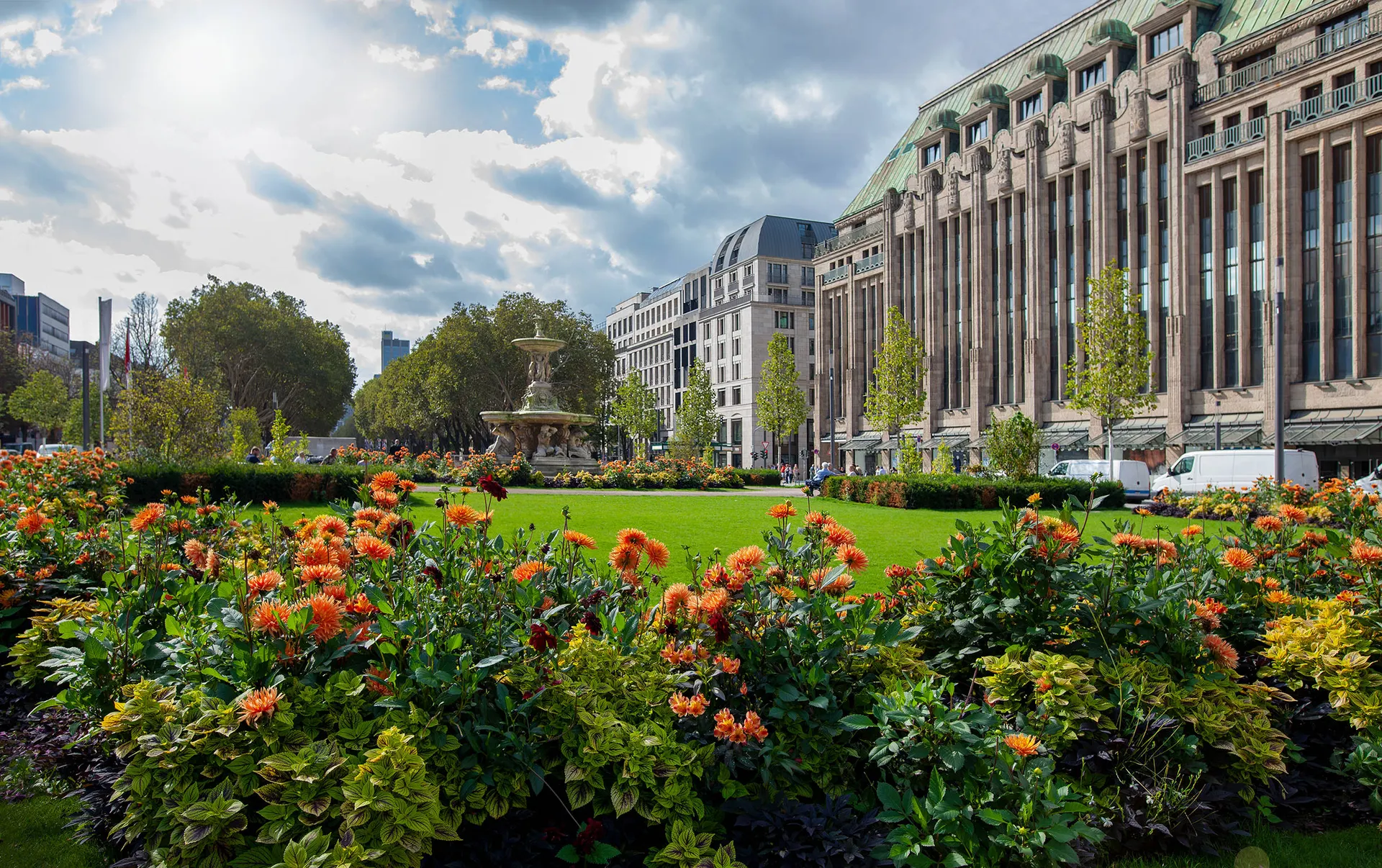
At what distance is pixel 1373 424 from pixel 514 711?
40.2 metres

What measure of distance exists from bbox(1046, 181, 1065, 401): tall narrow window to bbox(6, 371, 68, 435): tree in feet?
221

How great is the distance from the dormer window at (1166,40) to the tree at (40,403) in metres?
73.7

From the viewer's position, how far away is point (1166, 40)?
43.2m

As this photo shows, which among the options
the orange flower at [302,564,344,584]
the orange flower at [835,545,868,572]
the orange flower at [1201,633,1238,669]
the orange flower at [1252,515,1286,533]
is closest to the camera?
the orange flower at [302,564,344,584]

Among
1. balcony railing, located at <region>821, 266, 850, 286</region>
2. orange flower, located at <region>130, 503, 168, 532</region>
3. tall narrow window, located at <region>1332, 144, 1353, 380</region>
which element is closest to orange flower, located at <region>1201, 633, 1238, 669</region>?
orange flower, located at <region>130, 503, 168, 532</region>

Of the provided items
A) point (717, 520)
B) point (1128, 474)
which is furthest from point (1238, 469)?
point (717, 520)

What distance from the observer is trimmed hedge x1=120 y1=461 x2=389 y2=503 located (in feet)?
57.7

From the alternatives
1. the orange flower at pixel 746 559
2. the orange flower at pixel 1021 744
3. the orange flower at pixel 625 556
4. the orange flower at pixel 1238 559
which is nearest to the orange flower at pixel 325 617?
the orange flower at pixel 625 556

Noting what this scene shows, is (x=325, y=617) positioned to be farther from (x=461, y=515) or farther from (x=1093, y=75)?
(x=1093, y=75)

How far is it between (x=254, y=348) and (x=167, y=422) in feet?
140

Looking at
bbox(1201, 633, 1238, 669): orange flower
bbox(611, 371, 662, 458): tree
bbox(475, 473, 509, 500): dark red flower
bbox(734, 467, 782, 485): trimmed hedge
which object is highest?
bbox(611, 371, 662, 458): tree

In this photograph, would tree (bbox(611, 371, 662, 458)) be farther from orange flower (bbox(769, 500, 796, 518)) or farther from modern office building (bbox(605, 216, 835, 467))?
orange flower (bbox(769, 500, 796, 518))

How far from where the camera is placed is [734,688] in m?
3.70

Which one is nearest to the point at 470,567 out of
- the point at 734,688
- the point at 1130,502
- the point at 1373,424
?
the point at 734,688
